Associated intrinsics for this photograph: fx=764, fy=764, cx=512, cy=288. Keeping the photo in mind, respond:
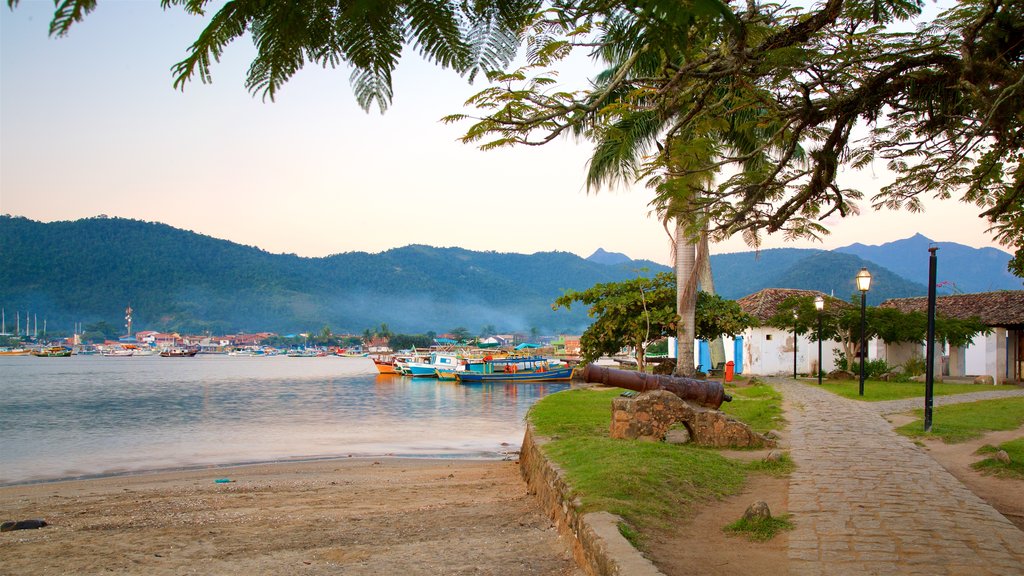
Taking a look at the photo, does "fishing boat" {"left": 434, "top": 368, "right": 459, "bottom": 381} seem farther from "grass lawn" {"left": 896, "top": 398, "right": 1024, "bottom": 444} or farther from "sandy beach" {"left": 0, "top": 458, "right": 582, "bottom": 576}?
"sandy beach" {"left": 0, "top": 458, "right": 582, "bottom": 576}

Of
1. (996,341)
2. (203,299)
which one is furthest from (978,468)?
(203,299)

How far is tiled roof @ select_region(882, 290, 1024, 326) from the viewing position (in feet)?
96.1

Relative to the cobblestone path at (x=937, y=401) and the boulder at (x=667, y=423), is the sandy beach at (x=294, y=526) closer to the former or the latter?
the boulder at (x=667, y=423)

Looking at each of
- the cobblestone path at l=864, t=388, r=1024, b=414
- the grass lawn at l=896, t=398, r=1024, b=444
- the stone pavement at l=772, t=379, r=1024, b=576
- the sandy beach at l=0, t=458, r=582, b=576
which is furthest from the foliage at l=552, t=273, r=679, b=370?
the stone pavement at l=772, t=379, r=1024, b=576

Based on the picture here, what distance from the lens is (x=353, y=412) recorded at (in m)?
32.7

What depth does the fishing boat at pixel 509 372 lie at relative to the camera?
189 feet

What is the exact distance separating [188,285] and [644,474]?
16434 cm

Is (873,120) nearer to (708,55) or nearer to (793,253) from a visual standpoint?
(708,55)

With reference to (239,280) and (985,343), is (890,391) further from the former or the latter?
(239,280)

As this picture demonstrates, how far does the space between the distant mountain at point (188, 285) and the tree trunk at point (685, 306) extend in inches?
2502

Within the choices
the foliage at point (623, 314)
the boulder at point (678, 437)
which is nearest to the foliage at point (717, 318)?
the foliage at point (623, 314)

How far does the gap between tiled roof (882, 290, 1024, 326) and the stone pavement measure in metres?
22.1

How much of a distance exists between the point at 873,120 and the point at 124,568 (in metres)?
7.40

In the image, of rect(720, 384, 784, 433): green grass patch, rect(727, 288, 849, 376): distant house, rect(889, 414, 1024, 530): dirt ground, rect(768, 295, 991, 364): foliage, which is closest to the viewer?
rect(889, 414, 1024, 530): dirt ground
